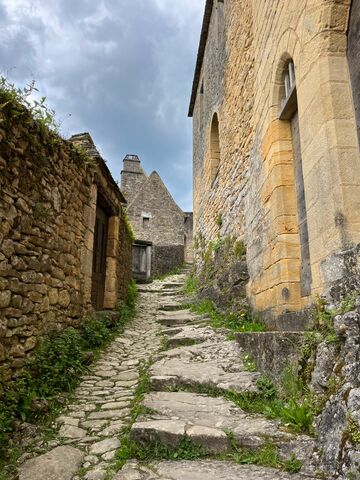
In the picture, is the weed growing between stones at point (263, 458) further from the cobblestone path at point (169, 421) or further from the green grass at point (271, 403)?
the green grass at point (271, 403)

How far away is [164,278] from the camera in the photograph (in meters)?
14.1

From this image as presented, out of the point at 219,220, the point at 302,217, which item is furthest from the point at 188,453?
the point at 219,220

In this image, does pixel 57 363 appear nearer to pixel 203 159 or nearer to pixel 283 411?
pixel 283 411

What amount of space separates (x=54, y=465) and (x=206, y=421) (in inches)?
41.1

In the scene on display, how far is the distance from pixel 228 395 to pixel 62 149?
3.43 meters

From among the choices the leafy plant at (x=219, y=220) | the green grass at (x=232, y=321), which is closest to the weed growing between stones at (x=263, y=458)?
the green grass at (x=232, y=321)

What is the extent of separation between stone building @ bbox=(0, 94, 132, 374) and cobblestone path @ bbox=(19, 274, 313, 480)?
2.62 ft

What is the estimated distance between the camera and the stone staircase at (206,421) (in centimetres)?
195

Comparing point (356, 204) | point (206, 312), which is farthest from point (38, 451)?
point (206, 312)

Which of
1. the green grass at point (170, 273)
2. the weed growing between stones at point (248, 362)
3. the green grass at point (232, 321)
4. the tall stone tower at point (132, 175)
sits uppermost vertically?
the tall stone tower at point (132, 175)

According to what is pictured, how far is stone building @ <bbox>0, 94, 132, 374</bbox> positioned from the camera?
301 cm

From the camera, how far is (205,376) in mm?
3281

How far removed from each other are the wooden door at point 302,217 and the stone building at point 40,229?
2.70m

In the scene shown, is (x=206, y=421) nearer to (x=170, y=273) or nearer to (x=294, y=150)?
(x=294, y=150)
